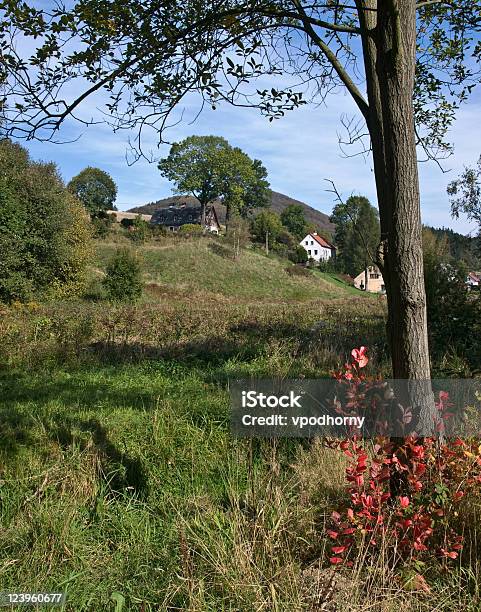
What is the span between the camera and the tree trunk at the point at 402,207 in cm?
273

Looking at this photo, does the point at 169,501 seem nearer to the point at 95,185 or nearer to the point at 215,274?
the point at 215,274

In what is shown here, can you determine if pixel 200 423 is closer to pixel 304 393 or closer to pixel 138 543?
pixel 304 393

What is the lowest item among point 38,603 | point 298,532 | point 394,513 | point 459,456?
point 38,603

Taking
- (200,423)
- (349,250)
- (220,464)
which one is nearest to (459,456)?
(220,464)

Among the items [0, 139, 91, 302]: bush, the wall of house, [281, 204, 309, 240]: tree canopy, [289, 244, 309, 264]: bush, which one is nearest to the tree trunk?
[0, 139, 91, 302]: bush

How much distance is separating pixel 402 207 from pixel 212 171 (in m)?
62.8

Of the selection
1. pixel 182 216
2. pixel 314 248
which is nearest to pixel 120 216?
pixel 182 216

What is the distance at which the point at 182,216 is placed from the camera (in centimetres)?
7294

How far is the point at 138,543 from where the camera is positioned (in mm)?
2826

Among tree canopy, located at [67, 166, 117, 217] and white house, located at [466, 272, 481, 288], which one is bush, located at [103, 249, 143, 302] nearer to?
white house, located at [466, 272, 481, 288]

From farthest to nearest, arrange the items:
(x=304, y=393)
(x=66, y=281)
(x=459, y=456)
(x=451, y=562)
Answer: (x=66, y=281) → (x=304, y=393) → (x=459, y=456) → (x=451, y=562)

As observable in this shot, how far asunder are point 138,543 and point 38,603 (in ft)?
2.15

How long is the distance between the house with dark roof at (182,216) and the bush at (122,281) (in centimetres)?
4457

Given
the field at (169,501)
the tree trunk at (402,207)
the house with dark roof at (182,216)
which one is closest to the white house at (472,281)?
the field at (169,501)
